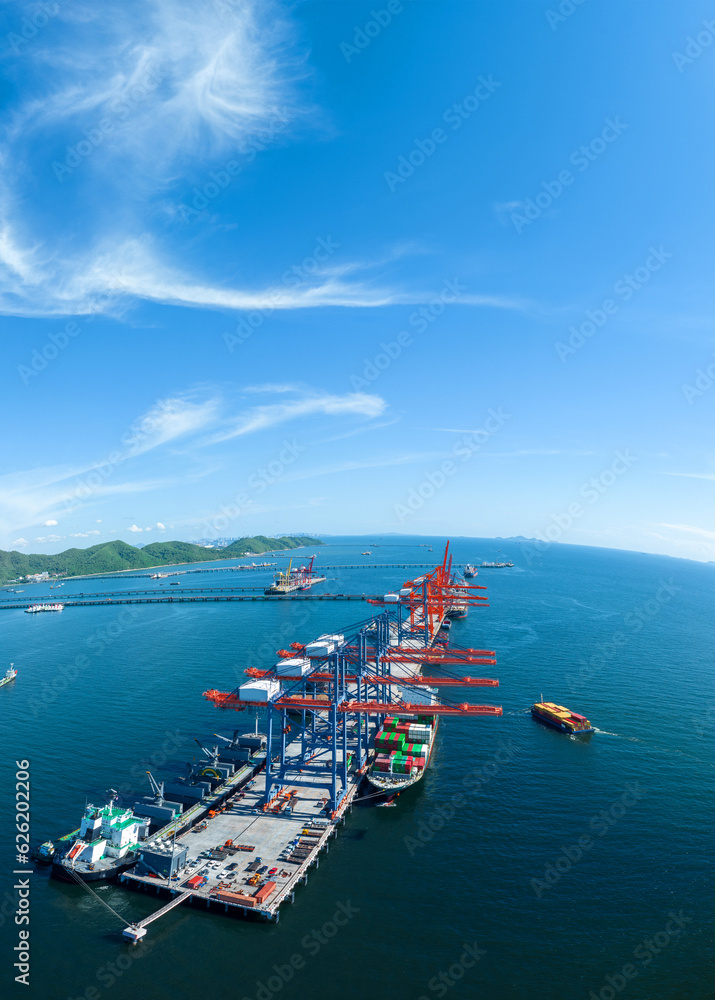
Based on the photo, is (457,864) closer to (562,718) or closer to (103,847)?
(103,847)

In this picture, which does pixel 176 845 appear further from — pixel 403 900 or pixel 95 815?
pixel 403 900

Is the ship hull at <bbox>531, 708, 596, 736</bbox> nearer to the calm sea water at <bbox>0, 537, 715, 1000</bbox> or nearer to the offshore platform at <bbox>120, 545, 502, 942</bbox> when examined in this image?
the calm sea water at <bbox>0, 537, 715, 1000</bbox>

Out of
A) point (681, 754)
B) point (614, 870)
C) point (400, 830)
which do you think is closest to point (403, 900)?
point (400, 830)

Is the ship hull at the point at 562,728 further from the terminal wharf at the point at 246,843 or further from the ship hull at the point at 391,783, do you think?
the terminal wharf at the point at 246,843

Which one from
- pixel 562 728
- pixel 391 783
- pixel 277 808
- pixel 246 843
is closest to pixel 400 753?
pixel 391 783

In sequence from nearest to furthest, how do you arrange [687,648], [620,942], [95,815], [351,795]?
[620,942], [95,815], [351,795], [687,648]

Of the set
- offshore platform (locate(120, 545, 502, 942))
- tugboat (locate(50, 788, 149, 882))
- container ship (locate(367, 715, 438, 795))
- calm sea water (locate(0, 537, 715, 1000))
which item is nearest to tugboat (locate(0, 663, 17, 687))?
calm sea water (locate(0, 537, 715, 1000))
